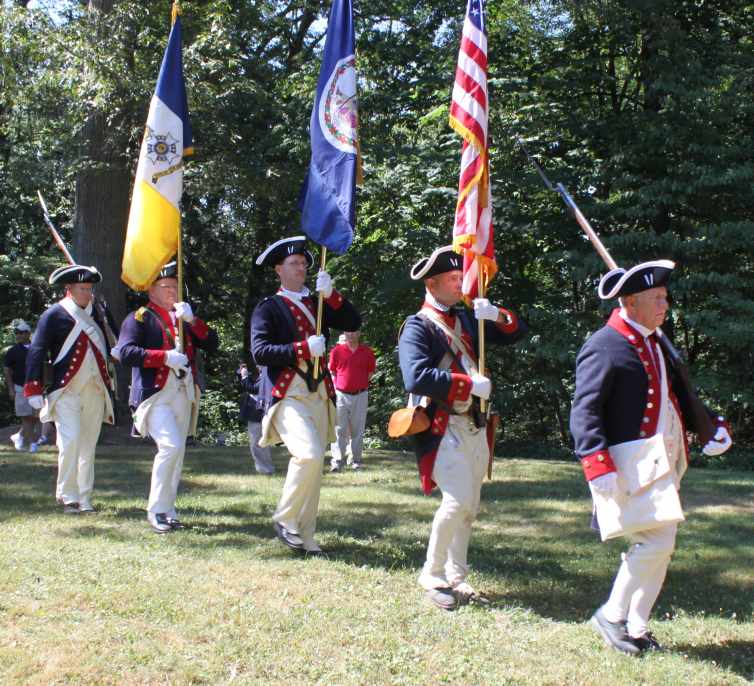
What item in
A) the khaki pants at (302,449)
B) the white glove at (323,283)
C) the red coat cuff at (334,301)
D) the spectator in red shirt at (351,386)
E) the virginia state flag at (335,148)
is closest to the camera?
the khaki pants at (302,449)

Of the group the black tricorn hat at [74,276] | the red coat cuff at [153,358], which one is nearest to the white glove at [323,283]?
the red coat cuff at [153,358]

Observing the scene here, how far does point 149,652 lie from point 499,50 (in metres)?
16.8

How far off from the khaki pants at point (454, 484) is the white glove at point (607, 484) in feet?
3.58

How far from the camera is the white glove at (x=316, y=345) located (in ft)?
22.1

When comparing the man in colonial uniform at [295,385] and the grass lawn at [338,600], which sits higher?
the man in colonial uniform at [295,385]

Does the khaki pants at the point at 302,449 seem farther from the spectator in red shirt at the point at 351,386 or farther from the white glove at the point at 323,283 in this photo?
the spectator in red shirt at the point at 351,386

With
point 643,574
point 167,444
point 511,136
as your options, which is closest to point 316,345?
point 167,444

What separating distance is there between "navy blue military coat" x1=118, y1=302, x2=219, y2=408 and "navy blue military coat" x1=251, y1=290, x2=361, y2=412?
1.08 metres

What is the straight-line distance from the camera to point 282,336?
23.6ft

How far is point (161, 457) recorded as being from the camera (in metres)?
7.79

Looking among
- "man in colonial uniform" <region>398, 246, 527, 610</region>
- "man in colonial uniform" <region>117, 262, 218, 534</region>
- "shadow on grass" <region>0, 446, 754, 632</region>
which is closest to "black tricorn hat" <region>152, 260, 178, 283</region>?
"man in colonial uniform" <region>117, 262, 218, 534</region>

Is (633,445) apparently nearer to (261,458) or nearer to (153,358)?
(153,358)

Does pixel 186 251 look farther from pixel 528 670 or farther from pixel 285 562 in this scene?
pixel 528 670

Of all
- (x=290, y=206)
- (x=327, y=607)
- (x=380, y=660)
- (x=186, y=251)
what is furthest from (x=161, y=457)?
(x=186, y=251)
